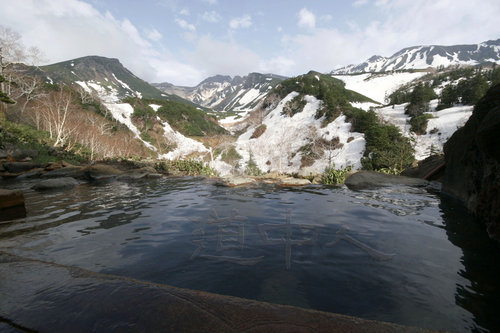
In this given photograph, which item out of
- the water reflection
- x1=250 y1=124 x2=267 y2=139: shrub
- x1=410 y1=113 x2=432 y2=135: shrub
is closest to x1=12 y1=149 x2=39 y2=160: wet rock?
the water reflection

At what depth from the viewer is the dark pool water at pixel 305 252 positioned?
7.84 feet

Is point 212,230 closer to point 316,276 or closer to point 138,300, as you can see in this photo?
point 316,276

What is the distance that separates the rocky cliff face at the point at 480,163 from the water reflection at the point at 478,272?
0.82 ft

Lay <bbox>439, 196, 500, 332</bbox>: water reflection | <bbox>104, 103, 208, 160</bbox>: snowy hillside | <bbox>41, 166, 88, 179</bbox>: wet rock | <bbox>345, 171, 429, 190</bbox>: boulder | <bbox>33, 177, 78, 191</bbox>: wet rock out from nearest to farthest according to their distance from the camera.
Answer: <bbox>439, 196, 500, 332</bbox>: water reflection < <bbox>33, 177, 78, 191</bbox>: wet rock < <bbox>345, 171, 429, 190</bbox>: boulder < <bbox>41, 166, 88, 179</bbox>: wet rock < <bbox>104, 103, 208, 160</bbox>: snowy hillside

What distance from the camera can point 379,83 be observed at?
11650 centimetres

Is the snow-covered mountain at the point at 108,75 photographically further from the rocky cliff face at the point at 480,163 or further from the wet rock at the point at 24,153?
the rocky cliff face at the point at 480,163

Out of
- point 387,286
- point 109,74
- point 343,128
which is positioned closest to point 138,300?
point 387,286

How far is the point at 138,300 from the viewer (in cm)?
173

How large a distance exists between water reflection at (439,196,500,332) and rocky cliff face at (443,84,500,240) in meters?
0.25

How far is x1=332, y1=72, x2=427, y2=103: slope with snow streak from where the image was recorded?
107 metres

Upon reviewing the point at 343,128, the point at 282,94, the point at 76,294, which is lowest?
the point at 76,294

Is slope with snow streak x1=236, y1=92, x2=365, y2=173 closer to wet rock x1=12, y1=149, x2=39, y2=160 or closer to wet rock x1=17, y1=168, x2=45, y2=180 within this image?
wet rock x1=17, y1=168, x2=45, y2=180

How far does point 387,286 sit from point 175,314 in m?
2.44

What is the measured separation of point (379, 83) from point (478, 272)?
138172 millimetres
